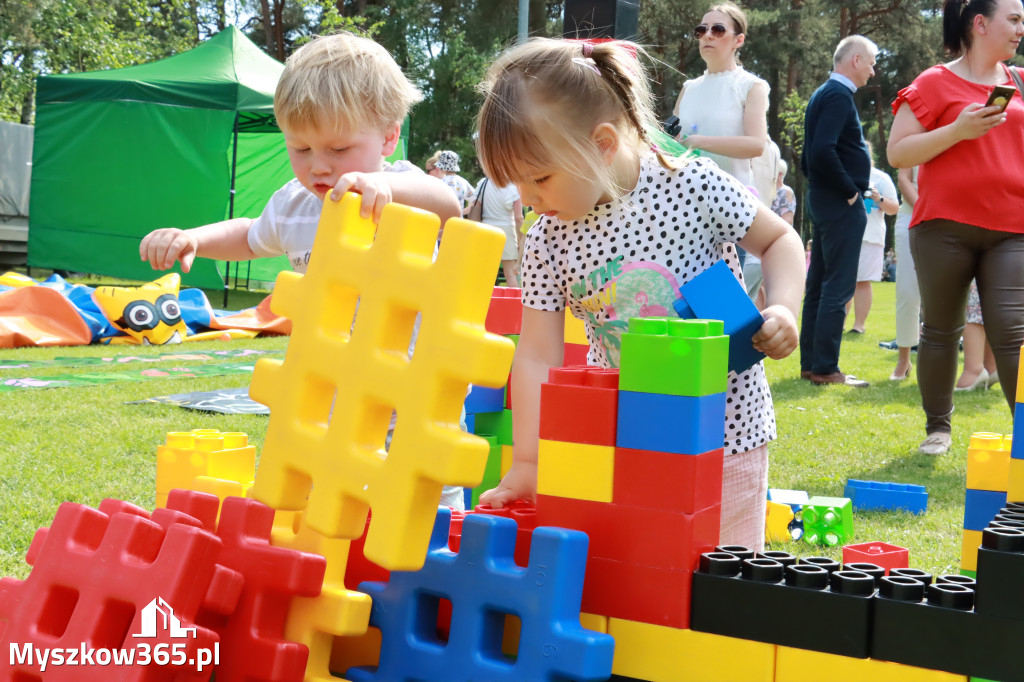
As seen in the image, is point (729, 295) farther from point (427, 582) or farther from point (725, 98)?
point (725, 98)

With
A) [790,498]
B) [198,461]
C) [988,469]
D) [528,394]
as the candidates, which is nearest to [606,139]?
[528,394]

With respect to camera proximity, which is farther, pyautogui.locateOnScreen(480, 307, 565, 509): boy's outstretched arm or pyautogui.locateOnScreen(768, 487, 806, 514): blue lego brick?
pyautogui.locateOnScreen(768, 487, 806, 514): blue lego brick

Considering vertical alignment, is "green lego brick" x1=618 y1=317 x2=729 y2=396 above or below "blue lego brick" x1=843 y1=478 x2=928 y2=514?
above

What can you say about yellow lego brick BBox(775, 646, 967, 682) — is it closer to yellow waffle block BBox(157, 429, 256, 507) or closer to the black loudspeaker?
yellow waffle block BBox(157, 429, 256, 507)

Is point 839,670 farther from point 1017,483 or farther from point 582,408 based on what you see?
point 1017,483

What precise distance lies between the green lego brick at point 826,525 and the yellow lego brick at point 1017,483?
1.11 meters

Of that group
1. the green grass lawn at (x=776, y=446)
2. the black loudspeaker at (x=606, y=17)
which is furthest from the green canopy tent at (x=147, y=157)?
the black loudspeaker at (x=606, y=17)

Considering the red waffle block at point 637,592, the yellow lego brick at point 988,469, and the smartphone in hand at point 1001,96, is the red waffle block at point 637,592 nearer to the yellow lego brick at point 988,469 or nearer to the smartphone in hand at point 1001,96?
the yellow lego brick at point 988,469

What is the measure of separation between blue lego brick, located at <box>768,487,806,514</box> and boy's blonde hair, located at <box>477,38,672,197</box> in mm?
1477

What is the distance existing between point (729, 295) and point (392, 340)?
0.54 m

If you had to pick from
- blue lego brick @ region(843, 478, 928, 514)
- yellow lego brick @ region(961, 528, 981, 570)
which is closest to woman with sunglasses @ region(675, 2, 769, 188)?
blue lego brick @ region(843, 478, 928, 514)

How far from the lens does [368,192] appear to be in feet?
4.92

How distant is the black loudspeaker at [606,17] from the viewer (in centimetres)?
320

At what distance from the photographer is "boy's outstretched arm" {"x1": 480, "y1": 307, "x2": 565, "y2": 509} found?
1.82 metres
